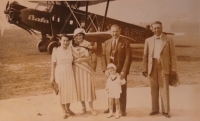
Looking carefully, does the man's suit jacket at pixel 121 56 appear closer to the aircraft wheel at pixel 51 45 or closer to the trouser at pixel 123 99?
the trouser at pixel 123 99

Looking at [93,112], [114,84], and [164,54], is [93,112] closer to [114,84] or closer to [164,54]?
[114,84]

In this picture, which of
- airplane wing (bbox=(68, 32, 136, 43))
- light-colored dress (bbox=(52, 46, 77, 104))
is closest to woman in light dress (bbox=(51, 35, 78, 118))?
light-colored dress (bbox=(52, 46, 77, 104))

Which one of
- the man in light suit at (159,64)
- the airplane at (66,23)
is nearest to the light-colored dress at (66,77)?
the airplane at (66,23)

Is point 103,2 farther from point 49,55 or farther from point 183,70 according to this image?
point 183,70

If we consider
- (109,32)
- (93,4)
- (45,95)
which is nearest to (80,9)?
(93,4)

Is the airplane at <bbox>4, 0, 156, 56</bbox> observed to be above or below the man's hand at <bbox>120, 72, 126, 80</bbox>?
above

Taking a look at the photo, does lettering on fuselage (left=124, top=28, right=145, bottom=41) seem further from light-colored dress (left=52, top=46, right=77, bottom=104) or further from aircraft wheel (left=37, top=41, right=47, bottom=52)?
aircraft wheel (left=37, top=41, right=47, bottom=52)
